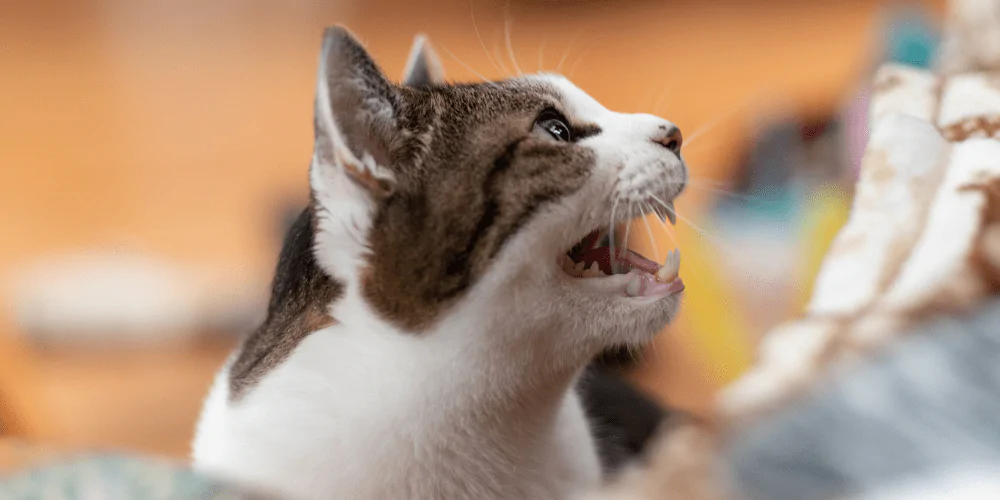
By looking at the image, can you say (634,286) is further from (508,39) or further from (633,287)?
(508,39)

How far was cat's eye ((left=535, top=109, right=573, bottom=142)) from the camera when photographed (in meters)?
0.37

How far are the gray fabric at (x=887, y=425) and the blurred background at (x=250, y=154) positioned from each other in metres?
0.04

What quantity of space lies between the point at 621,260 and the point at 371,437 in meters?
0.13

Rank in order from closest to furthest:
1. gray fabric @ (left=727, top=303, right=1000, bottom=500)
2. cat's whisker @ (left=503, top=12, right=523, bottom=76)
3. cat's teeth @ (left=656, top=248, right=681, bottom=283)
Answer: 1. gray fabric @ (left=727, top=303, right=1000, bottom=500)
2. cat's teeth @ (left=656, top=248, right=681, bottom=283)
3. cat's whisker @ (left=503, top=12, right=523, bottom=76)

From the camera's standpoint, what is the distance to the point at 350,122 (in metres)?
0.33

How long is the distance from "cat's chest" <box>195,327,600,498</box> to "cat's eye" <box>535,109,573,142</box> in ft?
0.40

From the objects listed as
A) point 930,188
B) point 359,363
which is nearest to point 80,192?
point 359,363

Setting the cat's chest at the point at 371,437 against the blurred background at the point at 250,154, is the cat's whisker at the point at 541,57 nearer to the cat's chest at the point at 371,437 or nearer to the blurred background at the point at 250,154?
the blurred background at the point at 250,154

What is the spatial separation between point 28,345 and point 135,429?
0.91ft

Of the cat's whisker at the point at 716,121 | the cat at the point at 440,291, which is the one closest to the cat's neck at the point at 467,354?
the cat at the point at 440,291

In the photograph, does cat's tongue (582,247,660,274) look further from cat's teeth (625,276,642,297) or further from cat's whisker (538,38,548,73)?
cat's whisker (538,38,548,73)

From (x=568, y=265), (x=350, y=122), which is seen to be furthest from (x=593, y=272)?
(x=350, y=122)

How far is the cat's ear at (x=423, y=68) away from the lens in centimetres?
40

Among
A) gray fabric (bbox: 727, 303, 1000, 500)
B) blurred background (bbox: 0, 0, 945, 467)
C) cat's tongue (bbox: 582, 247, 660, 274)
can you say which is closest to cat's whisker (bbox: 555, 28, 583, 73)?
blurred background (bbox: 0, 0, 945, 467)
